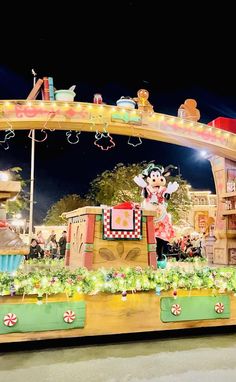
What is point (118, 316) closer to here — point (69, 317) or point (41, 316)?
point (69, 317)

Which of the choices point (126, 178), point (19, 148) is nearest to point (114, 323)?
point (126, 178)

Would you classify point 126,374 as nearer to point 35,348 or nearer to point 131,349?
point 131,349

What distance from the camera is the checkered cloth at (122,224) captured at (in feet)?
14.3

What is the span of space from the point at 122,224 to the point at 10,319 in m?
1.79

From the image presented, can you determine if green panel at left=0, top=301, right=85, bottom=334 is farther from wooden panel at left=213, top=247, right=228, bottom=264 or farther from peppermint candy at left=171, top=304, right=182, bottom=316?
wooden panel at left=213, top=247, right=228, bottom=264

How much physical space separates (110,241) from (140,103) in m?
3.21

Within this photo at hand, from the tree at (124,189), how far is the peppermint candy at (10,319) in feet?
54.2

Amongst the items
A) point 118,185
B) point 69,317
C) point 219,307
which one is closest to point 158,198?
point 219,307

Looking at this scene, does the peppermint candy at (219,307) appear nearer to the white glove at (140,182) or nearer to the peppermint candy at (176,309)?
the peppermint candy at (176,309)

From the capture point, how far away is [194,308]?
361cm

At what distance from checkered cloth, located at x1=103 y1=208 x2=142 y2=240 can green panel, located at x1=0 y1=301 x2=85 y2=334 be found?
1.23 meters

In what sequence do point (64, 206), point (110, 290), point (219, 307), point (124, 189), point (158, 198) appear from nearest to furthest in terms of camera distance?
point (110, 290) → point (219, 307) → point (158, 198) → point (124, 189) → point (64, 206)

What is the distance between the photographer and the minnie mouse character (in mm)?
5217

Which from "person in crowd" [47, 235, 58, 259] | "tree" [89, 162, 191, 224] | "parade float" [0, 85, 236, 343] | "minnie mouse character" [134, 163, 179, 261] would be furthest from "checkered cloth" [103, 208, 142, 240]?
"tree" [89, 162, 191, 224]
